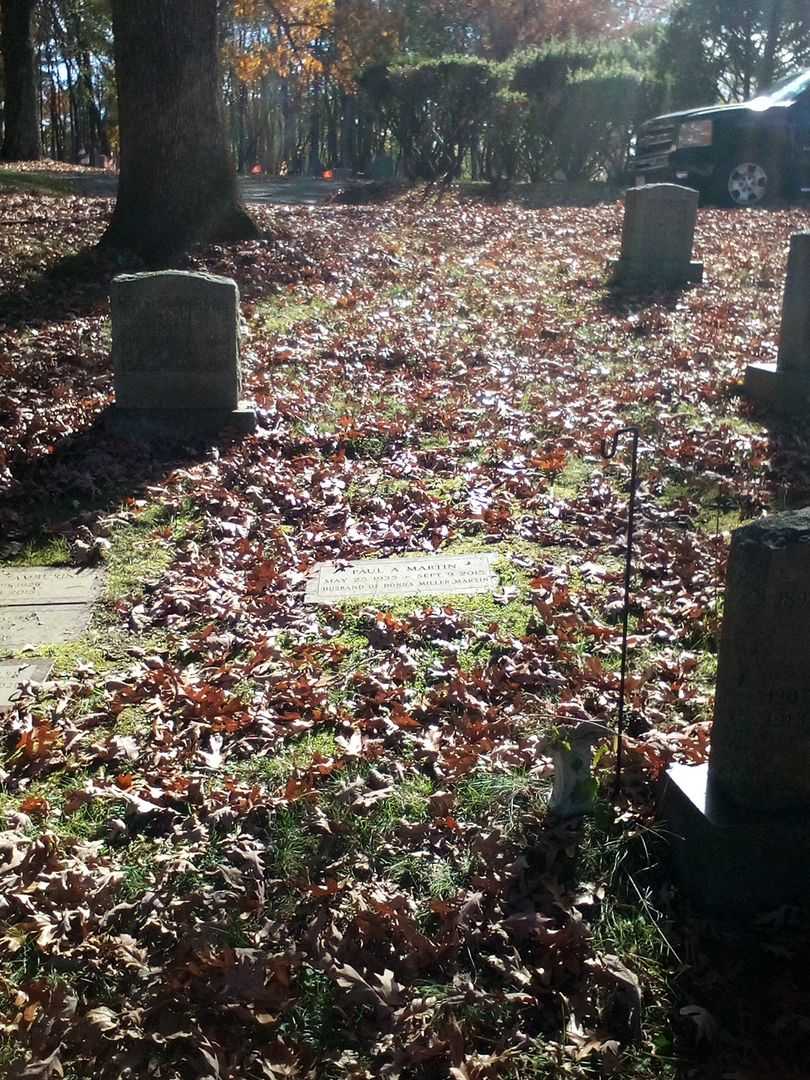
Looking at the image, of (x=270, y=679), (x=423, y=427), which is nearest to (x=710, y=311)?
(x=423, y=427)

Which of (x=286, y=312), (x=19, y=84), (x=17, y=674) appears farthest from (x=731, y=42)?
(x=17, y=674)

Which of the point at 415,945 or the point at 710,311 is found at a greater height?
the point at 710,311

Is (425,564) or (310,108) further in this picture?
(310,108)

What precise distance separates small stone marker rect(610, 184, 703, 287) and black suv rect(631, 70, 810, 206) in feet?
17.3

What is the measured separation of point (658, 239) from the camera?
43.2ft

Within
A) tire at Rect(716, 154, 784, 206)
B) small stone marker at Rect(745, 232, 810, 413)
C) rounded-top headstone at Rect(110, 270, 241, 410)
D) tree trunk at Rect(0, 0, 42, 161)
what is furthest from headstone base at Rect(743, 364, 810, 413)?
tree trunk at Rect(0, 0, 42, 161)

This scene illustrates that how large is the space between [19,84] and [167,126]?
49.4ft

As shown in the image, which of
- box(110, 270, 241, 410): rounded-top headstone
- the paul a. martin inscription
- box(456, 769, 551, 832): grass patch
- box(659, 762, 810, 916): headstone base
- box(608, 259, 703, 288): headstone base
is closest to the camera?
box(659, 762, 810, 916): headstone base

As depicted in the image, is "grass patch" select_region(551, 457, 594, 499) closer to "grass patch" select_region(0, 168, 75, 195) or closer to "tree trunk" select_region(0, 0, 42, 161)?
"grass patch" select_region(0, 168, 75, 195)

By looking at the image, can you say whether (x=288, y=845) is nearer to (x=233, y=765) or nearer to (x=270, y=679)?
(x=233, y=765)

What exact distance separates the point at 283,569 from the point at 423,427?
9.38 feet

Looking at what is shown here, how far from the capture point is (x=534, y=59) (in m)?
23.4

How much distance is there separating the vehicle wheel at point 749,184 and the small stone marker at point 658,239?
19.8 ft

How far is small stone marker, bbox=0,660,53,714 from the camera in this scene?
4660 millimetres
